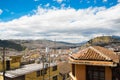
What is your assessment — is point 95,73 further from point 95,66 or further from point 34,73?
point 34,73

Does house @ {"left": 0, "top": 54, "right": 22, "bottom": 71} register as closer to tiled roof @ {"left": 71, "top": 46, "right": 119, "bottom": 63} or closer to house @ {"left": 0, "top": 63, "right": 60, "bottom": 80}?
house @ {"left": 0, "top": 63, "right": 60, "bottom": 80}

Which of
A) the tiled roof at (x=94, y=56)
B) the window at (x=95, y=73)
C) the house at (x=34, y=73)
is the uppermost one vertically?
the tiled roof at (x=94, y=56)

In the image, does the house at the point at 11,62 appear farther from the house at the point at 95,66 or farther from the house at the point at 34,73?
the house at the point at 95,66

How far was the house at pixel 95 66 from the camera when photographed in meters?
14.2

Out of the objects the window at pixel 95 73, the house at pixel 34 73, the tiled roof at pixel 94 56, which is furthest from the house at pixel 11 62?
the window at pixel 95 73

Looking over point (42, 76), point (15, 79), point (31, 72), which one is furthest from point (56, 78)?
point (15, 79)

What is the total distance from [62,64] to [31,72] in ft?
86.8

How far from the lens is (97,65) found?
565 inches

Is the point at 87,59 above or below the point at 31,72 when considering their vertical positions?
above

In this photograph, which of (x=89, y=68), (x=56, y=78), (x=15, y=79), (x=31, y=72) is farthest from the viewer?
(x=56, y=78)

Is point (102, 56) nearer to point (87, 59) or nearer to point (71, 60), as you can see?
point (87, 59)

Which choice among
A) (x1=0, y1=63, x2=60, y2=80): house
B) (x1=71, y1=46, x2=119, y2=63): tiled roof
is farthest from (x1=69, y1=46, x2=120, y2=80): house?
(x1=0, y1=63, x2=60, y2=80): house

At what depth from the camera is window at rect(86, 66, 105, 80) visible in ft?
48.2

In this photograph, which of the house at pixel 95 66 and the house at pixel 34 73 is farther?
the house at pixel 34 73
